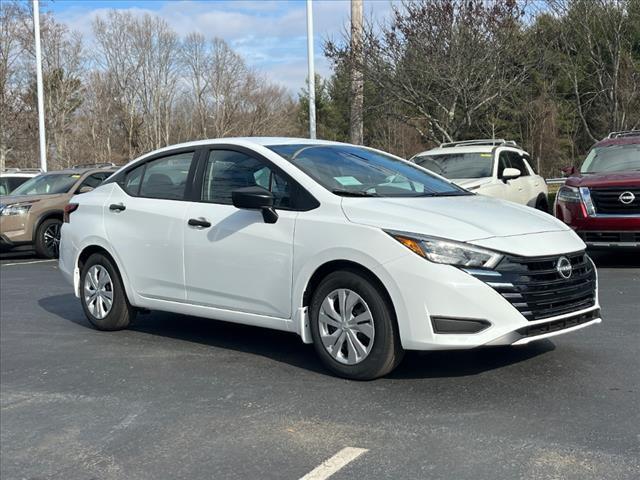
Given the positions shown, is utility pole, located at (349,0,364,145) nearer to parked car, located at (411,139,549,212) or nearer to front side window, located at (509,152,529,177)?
parked car, located at (411,139,549,212)

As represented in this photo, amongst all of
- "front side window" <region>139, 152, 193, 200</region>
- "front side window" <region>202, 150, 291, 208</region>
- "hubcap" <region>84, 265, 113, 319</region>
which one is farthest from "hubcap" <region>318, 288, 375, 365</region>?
"hubcap" <region>84, 265, 113, 319</region>

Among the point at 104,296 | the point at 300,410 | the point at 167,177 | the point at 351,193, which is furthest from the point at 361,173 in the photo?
the point at 104,296

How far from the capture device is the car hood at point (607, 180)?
30.2 ft

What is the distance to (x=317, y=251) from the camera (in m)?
4.95

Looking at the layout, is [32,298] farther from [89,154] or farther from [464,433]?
[89,154]

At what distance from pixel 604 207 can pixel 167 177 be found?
5769mm

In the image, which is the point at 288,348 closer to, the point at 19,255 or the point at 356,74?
the point at 19,255

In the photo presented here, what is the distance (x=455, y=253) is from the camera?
4.47m

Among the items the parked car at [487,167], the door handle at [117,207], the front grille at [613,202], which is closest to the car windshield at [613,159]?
the front grille at [613,202]

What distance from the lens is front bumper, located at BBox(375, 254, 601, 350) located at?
14.5 feet

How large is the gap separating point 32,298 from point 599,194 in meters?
7.25

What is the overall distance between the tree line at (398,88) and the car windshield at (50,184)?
757 cm

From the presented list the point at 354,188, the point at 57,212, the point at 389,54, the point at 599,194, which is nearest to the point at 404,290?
the point at 354,188

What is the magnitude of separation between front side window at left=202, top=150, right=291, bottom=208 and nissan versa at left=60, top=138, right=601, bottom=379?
0.01 m
